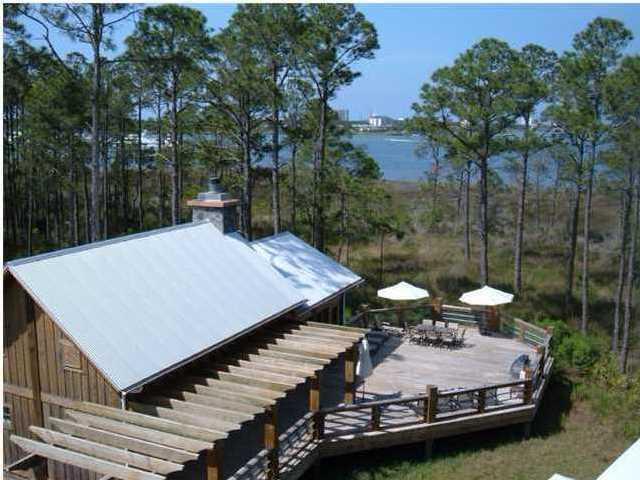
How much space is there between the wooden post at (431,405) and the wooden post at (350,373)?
1.49 meters

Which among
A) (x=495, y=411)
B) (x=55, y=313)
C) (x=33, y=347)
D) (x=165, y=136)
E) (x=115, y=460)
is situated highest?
(x=165, y=136)

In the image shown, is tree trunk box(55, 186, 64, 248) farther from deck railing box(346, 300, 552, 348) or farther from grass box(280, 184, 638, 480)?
deck railing box(346, 300, 552, 348)

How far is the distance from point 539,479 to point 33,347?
30.9 feet

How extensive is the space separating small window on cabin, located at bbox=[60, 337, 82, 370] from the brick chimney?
5.30 meters

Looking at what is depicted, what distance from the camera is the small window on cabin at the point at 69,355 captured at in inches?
360

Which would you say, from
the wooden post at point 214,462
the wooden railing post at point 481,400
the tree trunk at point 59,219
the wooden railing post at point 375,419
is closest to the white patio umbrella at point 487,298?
the wooden railing post at point 481,400

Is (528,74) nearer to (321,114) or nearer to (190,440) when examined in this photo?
(321,114)

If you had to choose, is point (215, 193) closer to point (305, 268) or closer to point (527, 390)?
point (305, 268)

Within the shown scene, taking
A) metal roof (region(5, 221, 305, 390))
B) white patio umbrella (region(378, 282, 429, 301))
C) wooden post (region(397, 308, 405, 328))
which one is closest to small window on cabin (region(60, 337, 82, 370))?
metal roof (region(5, 221, 305, 390))

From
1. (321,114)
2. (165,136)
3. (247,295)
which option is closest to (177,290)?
(247,295)

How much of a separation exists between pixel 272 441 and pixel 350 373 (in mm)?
2945

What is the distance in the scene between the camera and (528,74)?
21.8m

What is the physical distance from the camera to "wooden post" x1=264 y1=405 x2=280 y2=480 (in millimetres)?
9600

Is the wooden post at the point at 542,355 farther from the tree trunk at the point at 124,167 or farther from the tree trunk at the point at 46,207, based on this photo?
the tree trunk at the point at 46,207
